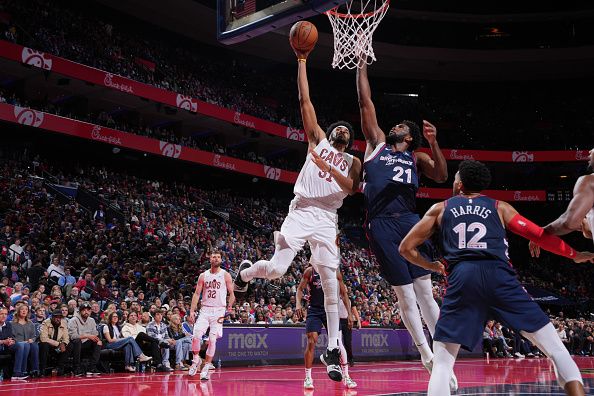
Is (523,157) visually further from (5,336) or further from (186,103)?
(5,336)

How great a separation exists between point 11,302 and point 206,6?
2036 cm

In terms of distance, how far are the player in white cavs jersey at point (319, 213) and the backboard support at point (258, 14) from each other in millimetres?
2212

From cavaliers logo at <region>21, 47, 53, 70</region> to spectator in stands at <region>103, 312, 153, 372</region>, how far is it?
1307cm

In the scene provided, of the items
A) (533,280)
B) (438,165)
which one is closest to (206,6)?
(533,280)

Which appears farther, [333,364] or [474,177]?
[333,364]

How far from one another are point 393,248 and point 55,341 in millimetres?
7527

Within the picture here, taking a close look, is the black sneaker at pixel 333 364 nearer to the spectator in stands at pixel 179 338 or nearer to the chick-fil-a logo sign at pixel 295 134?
the spectator in stands at pixel 179 338

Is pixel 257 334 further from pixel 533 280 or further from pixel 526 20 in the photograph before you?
pixel 526 20

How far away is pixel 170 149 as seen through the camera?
2705 cm

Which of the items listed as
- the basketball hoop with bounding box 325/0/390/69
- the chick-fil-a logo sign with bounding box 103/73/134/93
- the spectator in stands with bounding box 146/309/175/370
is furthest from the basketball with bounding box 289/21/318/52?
the chick-fil-a logo sign with bounding box 103/73/134/93

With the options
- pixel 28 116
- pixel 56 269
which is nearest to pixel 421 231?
pixel 56 269

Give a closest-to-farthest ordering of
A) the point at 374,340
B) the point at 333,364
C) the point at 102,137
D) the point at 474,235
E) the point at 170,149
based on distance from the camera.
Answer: the point at 474,235, the point at 333,364, the point at 374,340, the point at 102,137, the point at 170,149

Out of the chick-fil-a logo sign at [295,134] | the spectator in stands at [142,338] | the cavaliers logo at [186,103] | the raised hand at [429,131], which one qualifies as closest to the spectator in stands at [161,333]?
the spectator in stands at [142,338]

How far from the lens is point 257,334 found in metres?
14.8
